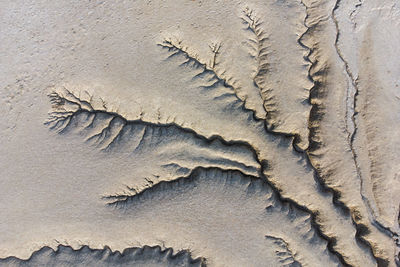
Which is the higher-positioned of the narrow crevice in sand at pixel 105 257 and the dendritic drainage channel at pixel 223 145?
the dendritic drainage channel at pixel 223 145

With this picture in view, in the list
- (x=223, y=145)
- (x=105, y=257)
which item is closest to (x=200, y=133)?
(x=223, y=145)

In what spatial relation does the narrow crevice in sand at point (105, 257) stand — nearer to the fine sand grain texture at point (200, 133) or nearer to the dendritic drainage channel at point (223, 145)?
the fine sand grain texture at point (200, 133)

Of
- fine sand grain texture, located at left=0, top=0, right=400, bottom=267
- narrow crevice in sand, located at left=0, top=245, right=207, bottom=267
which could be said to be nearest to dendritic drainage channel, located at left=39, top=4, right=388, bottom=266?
fine sand grain texture, located at left=0, top=0, right=400, bottom=267

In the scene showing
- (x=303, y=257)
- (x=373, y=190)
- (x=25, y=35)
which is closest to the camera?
(x=303, y=257)

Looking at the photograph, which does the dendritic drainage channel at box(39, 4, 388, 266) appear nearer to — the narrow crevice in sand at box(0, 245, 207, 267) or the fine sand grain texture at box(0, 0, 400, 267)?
the fine sand grain texture at box(0, 0, 400, 267)

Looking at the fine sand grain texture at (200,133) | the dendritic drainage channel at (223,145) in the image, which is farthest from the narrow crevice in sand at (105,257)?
the dendritic drainage channel at (223,145)

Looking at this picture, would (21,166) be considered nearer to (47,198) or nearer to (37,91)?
(47,198)

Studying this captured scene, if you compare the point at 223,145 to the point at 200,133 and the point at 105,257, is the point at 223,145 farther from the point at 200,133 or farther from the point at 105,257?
the point at 105,257

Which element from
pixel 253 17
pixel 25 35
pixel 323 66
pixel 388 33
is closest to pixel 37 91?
pixel 25 35

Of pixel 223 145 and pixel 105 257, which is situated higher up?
pixel 223 145
